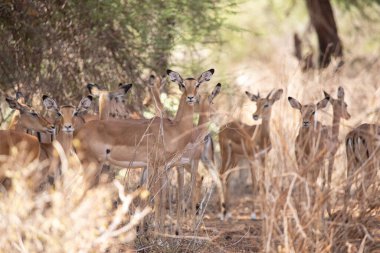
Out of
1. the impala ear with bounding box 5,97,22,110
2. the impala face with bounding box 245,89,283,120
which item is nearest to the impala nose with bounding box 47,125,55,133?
the impala ear with bounding box 5,97,22,110

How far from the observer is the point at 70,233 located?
18.4ft

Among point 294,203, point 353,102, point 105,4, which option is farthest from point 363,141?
point 353,102

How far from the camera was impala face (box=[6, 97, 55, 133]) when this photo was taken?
881cm

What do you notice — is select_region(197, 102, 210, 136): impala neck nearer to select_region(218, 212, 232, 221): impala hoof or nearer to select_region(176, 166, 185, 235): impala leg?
select_region(176, 166, 185, 235): impala leg

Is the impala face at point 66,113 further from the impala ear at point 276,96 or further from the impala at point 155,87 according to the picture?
the impala ear at point 276,96

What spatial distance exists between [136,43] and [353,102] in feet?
14.1

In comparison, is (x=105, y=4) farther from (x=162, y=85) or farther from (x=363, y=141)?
(x=363, y=141)

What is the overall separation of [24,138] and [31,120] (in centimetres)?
79

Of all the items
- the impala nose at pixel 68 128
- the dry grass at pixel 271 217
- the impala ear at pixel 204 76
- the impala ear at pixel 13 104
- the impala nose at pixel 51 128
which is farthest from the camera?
the impala ear at pixel 204 76

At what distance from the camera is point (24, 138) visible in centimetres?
811

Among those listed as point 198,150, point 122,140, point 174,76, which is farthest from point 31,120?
point 198,150

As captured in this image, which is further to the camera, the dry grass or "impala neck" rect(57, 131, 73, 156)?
"impala neck" rect(57, 131, 73, 156)

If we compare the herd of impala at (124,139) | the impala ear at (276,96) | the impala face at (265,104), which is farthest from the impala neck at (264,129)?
the herd of impala at (124,139)

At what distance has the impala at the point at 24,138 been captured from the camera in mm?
7930
